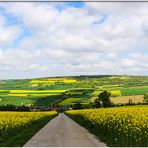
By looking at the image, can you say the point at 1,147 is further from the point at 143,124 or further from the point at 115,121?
the point at 115,121

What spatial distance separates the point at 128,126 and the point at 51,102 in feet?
495

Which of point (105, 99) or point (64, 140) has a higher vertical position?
point (105, 99)

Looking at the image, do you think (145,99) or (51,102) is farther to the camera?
(51,102)

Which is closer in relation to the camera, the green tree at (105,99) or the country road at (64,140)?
the country road at (64,140)

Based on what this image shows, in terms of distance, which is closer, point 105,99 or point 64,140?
point 64,140

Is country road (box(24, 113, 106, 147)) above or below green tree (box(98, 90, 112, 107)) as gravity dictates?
below

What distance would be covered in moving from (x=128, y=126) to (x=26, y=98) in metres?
146

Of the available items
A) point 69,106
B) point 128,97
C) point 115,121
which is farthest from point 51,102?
point 115,121

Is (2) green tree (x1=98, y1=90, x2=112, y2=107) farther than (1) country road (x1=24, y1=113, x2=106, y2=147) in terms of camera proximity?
Yes

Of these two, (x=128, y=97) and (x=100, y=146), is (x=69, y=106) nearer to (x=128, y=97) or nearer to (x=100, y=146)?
(x=128, y=97)

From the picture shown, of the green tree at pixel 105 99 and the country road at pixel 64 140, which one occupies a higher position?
the green tree at pixel 105 99

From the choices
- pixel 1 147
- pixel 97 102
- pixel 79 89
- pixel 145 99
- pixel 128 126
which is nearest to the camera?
pixel 1 147

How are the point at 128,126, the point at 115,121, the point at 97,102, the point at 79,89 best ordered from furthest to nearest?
the point at 79,89 < the point at 97,102 < the point at 115,121 < the point at 128,126

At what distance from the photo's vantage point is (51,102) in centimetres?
17425
